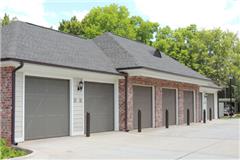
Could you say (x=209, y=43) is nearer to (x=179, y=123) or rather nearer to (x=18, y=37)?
(x=179, y=123)

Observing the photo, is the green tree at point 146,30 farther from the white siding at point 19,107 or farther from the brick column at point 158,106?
the white siding at point 19,107

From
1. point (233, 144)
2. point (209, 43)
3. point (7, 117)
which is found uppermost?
point (209, 43)

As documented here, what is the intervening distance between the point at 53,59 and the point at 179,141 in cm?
566

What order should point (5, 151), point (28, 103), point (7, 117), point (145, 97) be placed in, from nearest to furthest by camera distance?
point (5, 151) → point (7, 117) → point (28, 103) → point (145, 97)

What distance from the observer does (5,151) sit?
11.0 m

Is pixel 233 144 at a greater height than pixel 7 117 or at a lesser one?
lesser

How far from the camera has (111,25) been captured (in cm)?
4909

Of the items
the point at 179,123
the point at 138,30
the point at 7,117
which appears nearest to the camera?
the point at 7,117

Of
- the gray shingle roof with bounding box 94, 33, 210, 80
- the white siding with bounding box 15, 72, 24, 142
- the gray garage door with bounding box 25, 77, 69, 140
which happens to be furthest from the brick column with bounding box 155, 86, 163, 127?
the white siding with bounding box 15, 72, 24, 142

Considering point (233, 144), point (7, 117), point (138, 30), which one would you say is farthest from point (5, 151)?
point (138, 30)

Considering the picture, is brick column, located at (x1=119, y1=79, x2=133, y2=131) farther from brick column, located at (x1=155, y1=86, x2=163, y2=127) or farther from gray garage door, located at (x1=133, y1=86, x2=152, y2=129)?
brick column, located at (x1=155, y1=86, x2=163, y2=127)

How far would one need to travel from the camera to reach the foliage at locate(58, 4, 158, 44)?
45.7m

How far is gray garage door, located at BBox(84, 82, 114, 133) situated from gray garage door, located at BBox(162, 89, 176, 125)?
16.0 feet

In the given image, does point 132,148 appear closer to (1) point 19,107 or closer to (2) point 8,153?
(2) point 8,153
